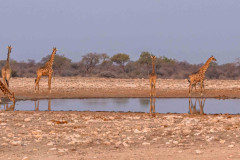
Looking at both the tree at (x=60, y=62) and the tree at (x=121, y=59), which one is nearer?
the tree at (x=60, y=62)

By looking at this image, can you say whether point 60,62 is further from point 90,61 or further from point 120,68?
point 120,68

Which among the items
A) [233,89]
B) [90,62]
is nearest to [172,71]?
[90,62]

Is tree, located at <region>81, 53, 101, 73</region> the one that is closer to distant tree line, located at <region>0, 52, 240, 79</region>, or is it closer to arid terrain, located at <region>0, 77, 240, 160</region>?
distant tree line, located at <region>0, 52, 240, 79</region>

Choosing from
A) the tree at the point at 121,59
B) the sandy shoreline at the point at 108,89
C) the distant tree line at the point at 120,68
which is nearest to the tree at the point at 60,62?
the distant tree line at the point at 120,68

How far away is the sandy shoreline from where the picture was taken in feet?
76.3

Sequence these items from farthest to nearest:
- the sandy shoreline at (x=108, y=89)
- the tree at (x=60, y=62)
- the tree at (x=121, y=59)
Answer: the tree at (x=121, y=59)
the tree at (x=60, y=62)
the sandy shoreline at (x=108, y=89)

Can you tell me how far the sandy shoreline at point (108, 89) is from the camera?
23.2 m

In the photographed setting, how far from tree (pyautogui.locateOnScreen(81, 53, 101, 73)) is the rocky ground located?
124ft

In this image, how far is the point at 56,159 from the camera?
6797 millimetres

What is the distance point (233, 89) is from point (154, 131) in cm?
1845

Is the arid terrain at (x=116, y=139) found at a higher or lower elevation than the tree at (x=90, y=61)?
lower

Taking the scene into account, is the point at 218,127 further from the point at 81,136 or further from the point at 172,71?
the point at 172,71

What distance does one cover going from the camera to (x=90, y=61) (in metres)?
49.8

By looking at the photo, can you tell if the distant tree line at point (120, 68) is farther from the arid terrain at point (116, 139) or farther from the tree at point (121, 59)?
the arid terrain at point (116, 139)
